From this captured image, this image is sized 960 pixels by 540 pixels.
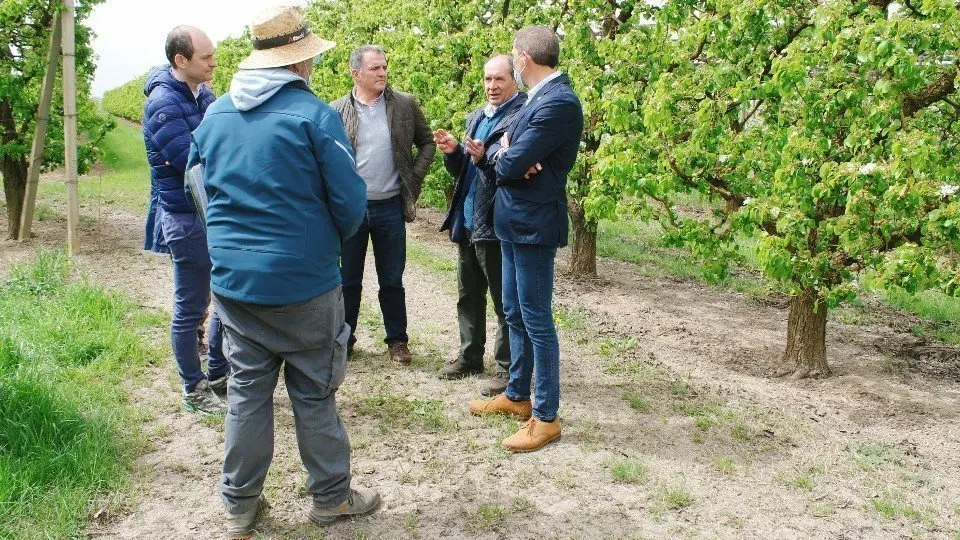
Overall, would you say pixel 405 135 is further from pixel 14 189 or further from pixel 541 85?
pixel 14 189

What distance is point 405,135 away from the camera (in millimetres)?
5289

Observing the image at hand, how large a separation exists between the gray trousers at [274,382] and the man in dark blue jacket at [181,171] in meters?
1.33

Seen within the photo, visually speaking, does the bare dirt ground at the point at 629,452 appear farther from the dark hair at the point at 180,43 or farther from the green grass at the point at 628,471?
the dark hair at the point at 180,43

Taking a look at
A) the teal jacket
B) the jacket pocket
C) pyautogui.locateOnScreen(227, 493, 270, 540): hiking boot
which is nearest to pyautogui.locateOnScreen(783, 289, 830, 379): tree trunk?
the jacket pocket

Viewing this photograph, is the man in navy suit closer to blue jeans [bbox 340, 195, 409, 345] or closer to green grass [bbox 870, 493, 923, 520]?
blue jeans [bbox 340, 195, 409, 345]

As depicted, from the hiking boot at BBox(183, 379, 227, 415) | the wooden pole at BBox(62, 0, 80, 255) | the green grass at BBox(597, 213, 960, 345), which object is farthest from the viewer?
the wooden pole at BBox(62, 0, 80, 255)

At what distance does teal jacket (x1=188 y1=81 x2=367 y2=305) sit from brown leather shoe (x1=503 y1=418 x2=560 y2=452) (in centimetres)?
153

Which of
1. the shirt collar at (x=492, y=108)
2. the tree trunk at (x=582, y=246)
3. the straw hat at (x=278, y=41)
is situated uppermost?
the straw hat at (x=278, y=41)

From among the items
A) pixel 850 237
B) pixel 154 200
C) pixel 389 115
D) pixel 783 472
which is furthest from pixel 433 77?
pixel 783 472

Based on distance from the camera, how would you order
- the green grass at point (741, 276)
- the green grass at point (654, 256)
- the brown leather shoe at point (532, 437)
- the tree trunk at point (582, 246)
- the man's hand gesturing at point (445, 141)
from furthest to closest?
the tree trunk at point (582, 246) → the green grass at point (654, 256) → the green grass at point (741, 276) → the man's hand gesturing at point (445, 141) → the brown leather shoe at point (532, 437)

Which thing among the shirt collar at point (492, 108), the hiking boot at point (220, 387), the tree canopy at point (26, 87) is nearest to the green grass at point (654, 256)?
the shirt collar at point (492, 108)

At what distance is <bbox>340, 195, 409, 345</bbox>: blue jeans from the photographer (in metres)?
5.29

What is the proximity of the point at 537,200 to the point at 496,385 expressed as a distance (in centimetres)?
140

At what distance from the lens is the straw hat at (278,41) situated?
3.09m
